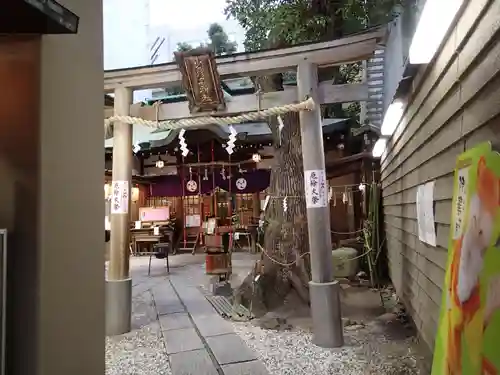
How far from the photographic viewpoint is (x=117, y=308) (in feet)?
20.0

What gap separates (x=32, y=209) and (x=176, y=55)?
403 centimetres

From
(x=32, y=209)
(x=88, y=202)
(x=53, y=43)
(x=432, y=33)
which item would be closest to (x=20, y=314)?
(x=32, y=209)

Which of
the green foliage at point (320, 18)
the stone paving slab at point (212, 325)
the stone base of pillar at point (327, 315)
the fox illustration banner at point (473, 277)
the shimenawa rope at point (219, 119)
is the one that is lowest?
the stone paving slab at point (212, 325)

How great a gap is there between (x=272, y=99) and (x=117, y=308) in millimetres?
3803

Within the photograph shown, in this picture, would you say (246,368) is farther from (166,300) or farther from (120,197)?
(166,300)

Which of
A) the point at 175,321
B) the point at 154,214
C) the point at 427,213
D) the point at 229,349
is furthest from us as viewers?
the point at 154,214

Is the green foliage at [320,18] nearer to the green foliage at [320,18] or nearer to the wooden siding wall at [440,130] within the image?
the green foliage at [320,18]

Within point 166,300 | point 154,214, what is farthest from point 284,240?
point 154,214

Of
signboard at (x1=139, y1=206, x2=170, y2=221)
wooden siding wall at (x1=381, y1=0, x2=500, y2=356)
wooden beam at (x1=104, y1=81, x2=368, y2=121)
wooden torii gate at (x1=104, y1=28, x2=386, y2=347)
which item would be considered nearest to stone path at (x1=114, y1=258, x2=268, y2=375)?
wooden torii gate at (x1=104, y1=28, x2=386, y2=347)

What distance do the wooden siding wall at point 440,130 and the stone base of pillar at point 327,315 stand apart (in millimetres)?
1005

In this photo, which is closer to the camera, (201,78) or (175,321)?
(201,78)

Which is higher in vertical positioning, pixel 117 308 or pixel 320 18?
pixel 320 18

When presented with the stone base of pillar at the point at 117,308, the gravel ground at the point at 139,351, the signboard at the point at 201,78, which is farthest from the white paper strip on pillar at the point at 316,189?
the stone base of pillar at the point at 117,308

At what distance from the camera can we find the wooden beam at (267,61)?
18.2 ft
